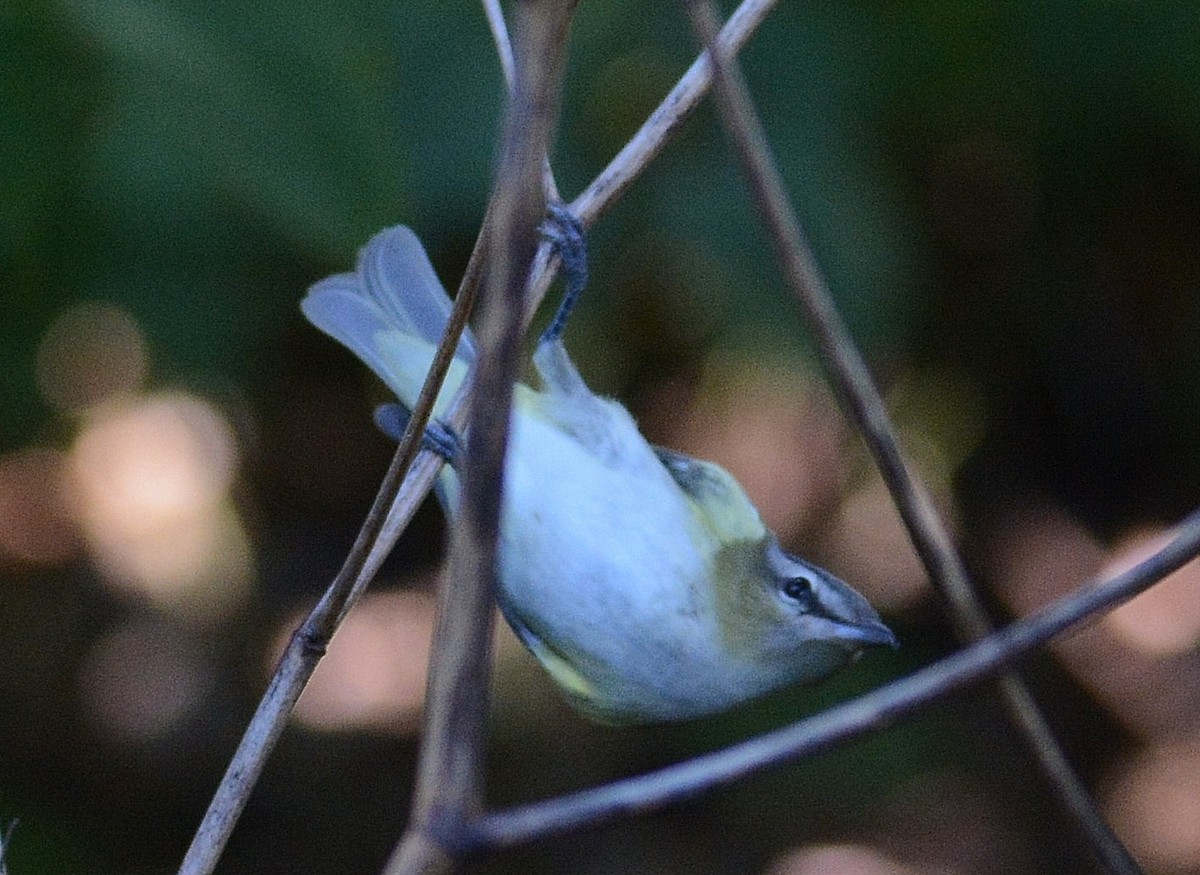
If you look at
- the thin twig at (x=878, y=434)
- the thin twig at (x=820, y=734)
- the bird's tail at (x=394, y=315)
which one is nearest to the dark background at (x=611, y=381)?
the bird's tail at (x=394, y=315)

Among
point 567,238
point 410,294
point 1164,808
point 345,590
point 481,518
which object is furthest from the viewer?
point 1164,808

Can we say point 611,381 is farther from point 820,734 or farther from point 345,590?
point 820,734

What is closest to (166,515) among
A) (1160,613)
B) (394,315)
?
(394,315)

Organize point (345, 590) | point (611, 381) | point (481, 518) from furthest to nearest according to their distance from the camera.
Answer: point (611, 381) → point (345, 590) → point (481, 518)

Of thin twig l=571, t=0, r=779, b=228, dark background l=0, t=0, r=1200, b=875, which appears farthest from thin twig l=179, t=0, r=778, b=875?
dark background l=0, t=0, r=1200, b=875

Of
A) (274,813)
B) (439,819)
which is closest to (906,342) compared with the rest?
(274,813)

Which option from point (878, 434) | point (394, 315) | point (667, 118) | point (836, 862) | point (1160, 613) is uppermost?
point (1160, 613)
